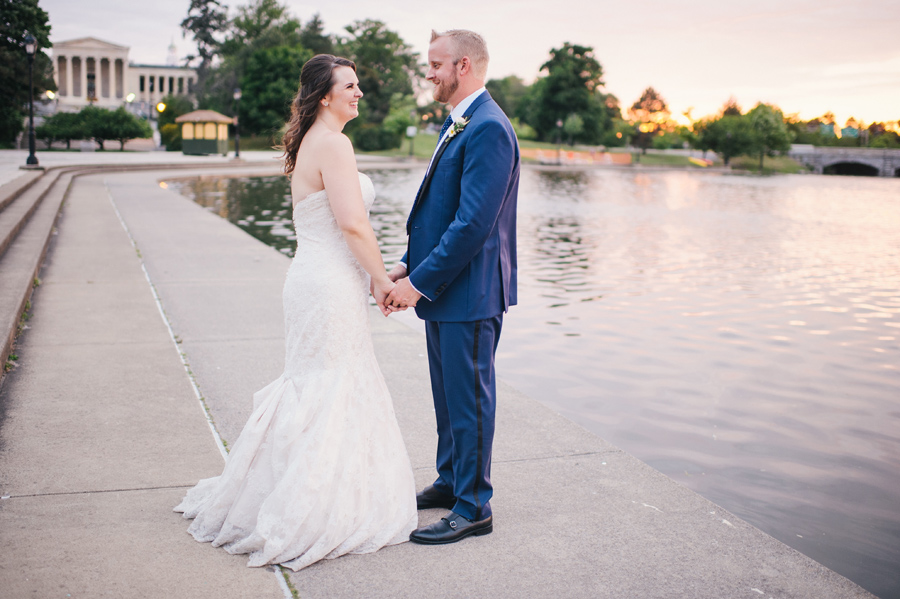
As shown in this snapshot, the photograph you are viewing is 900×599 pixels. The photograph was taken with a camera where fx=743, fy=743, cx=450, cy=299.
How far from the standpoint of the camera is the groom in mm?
2928

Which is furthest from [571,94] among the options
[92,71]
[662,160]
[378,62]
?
[92,71]

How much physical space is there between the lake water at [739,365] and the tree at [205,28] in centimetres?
7672

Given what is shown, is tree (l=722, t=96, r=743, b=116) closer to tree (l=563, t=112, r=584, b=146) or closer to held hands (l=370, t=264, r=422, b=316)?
tree (l=563, t=112, r=584, b=146)

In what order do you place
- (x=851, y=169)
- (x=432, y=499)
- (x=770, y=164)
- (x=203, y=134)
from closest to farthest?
(x=432, y=499) → (x=203, y=134) → (x=770, y=164) → (x=851, y=169)

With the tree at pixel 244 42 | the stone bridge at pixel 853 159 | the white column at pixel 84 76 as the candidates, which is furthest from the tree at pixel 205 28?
the stone bridge at pixel 853 159

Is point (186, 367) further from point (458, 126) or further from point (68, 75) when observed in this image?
point (68, 75)

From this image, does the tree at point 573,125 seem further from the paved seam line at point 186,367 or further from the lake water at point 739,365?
the paved seam line at point 186,367

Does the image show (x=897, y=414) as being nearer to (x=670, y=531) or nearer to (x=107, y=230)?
(x=670, y=531)

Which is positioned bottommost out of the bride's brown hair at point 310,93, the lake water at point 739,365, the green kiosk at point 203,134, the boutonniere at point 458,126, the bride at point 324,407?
the lake water at point 739,365

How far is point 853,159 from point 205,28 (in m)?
77.7

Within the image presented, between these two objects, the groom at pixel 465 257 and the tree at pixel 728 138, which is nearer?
the groom at pixel 465 257

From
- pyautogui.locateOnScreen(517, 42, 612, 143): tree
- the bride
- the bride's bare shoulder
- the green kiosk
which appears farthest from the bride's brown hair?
pyautogui.locateOnScreen(517, 42, 612, 143): tree

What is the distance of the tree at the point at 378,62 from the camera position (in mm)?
79750

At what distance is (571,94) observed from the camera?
9038cm
